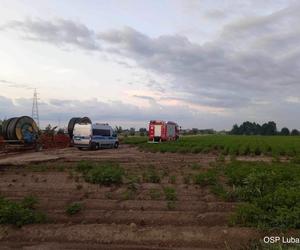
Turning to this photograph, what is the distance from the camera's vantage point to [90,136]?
4012 centimetres

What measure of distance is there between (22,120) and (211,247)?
1250 inches

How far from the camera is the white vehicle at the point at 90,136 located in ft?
132

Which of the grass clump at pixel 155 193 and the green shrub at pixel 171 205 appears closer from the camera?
the green shrub at pixel 171 205

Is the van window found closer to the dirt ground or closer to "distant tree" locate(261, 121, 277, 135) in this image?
the dirt ground

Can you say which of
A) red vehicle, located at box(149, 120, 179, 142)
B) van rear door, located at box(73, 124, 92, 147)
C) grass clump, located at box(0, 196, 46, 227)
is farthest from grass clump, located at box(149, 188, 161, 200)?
red vehicle, located at box(149, 120, 179, 142)

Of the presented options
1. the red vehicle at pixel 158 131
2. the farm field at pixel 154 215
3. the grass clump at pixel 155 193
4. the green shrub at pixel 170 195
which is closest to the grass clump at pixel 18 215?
the farm field at pixel 154 215

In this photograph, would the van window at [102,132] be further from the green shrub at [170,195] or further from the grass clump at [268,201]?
the grass clump at [268,201]

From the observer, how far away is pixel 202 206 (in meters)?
11.1

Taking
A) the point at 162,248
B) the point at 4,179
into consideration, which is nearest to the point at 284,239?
the point at 162,248

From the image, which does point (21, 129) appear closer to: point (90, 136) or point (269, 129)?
point (90, 136)

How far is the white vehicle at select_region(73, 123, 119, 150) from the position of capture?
132ft

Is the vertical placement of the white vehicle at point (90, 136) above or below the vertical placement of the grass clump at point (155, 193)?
above

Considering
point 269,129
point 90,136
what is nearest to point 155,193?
point 90,136

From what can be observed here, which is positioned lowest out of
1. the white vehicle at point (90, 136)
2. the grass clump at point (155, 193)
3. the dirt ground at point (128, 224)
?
the dirt ground at point (128, 224)
